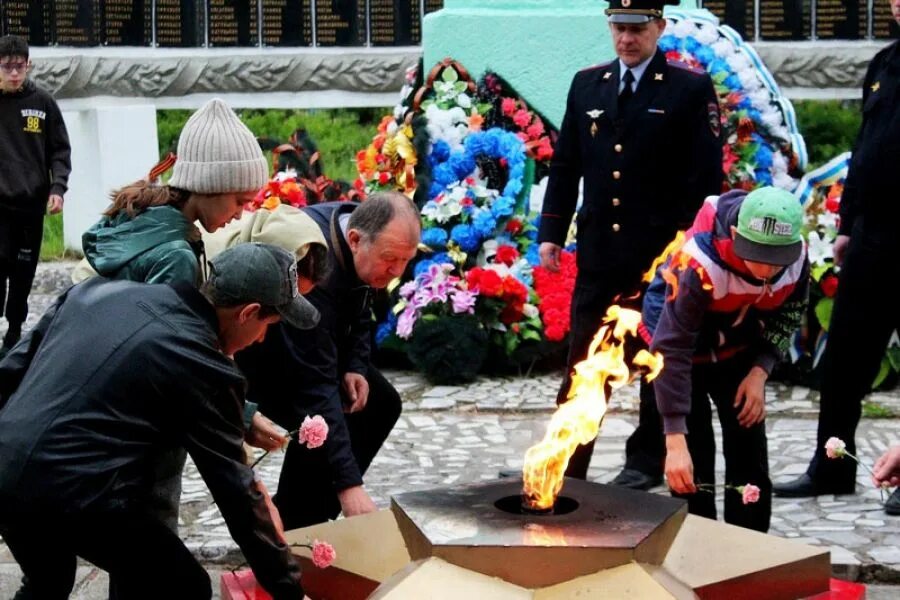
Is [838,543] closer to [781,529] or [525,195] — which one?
[781,529]

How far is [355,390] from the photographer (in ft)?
16.6

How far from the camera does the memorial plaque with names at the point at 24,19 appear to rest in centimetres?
1113

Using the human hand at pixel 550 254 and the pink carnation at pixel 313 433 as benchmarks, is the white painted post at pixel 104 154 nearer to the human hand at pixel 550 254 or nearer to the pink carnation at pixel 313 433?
the human hand at pixel 550 254

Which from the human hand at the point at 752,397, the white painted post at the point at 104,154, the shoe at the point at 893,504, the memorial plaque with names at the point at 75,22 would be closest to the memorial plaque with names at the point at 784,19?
the white painted post at the point at 104,154

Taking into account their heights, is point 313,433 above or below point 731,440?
above

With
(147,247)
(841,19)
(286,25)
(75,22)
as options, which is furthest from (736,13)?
(147,247)

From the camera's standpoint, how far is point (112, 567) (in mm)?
3646

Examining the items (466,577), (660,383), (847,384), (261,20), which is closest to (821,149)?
(261,20)

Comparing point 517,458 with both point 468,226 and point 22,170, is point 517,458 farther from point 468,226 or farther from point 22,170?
point 22,170

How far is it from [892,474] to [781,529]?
4.84 ft

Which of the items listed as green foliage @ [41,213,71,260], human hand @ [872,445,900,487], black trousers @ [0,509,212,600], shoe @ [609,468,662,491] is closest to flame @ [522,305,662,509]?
human hand @ [872,445,900,487]

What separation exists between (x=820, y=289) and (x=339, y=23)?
463 centimetres

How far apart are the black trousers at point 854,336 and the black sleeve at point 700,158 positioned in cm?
60

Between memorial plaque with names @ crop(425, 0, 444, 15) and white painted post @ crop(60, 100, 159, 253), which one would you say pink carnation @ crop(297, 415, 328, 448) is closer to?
white painted post @ crop(60, 100, 159, 253)
